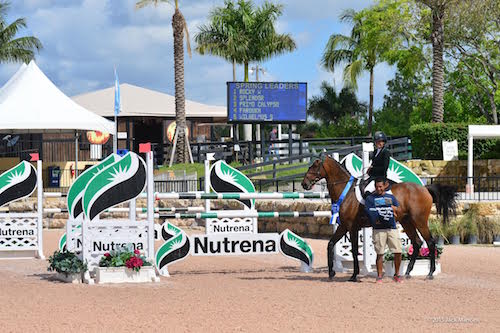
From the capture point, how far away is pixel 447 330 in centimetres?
920

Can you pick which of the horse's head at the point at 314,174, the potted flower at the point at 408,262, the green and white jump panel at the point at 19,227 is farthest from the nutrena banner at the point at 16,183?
the potted flower at the point at 408,262

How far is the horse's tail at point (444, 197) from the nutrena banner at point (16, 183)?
8504mm

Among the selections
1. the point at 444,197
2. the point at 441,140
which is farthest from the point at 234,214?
the point at 441,140

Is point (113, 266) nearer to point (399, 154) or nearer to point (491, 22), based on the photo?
point (399, 154)

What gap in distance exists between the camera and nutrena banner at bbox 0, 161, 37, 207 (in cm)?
→ 1880

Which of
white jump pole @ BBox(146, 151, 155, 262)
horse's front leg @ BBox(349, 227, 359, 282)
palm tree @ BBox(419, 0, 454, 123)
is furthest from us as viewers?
palm tree @ BBox(419, 0, 454, 123)

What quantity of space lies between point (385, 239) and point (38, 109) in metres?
16.9

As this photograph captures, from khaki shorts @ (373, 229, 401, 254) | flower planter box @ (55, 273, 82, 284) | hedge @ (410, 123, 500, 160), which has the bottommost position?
flower planter box @ (55, 273, 82, 284)

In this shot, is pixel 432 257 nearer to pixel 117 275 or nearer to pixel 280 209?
pixel 117 275

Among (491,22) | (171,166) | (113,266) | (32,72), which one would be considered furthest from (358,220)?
(491,22)

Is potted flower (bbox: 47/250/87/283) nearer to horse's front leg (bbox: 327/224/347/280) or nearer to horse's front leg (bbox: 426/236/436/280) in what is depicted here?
horse's front leg (bbox: 327/224/347/280)

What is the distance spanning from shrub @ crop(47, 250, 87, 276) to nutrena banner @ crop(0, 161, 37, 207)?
503cm

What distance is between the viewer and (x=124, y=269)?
13516 millimetres

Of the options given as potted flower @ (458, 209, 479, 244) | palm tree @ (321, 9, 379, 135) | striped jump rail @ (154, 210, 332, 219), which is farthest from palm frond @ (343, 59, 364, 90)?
striped jump rail @ (154, 210, 332, 219)
